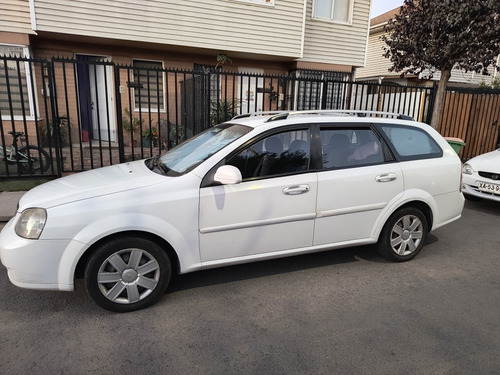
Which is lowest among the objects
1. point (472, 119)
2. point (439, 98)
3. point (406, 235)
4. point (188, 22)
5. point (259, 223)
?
point (406, 235)

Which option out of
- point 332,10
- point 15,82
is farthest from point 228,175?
point 332,10

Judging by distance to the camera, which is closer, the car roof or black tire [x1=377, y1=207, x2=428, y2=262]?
the car roof

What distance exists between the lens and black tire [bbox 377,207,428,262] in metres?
3.90

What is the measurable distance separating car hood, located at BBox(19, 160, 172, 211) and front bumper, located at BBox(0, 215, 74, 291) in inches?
11.6

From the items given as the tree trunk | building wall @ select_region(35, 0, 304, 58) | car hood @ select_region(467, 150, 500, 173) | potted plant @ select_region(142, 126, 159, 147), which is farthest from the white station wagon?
building wall @ select_region(35, 0, 304, 58)

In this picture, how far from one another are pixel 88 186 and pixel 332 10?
472 inches

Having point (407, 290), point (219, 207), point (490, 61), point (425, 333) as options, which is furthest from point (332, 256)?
point (490, 61)

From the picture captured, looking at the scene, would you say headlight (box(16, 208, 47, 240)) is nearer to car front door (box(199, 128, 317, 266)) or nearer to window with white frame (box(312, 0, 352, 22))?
car front door (box(199, 128, 317, 266))

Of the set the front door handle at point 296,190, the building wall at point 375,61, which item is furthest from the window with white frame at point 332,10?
the front door handle at point 296,190

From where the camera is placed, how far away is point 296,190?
3.32 m

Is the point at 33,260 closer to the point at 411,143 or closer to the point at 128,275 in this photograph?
the point at 128,275

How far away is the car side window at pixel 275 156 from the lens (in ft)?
10.6

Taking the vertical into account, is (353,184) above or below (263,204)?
above

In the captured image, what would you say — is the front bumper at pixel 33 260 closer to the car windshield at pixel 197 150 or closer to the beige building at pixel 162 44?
the car windshield at pixel 197 150
